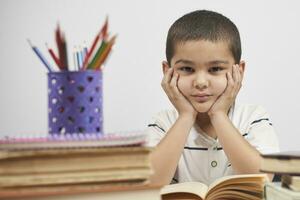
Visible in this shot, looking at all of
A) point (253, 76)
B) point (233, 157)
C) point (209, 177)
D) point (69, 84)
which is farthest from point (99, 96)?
point (253, 76)

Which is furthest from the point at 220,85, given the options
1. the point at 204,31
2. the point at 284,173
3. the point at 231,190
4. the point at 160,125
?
the point at 284,173

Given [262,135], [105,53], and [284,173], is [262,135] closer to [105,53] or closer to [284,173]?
[284,173]

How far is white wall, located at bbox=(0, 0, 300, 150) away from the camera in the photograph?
186cm

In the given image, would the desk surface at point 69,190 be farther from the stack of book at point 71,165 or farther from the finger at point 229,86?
the finger at point 229,86

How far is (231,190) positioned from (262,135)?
562 mm

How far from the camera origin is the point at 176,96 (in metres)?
1.38

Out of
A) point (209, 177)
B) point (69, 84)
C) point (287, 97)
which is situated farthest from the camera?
point (287, 97)

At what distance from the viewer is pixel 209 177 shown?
146 centimetres

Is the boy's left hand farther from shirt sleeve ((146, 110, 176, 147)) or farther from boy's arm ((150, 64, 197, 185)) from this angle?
shirt sleeve ((146, 110, 176, 147))

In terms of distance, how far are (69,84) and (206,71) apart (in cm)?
74

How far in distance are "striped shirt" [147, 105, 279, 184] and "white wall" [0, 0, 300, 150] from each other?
389 millimetres

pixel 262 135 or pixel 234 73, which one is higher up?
pixel 234 73

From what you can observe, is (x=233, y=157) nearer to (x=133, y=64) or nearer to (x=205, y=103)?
(x=205, y=103)

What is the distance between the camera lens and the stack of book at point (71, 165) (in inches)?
22.8
